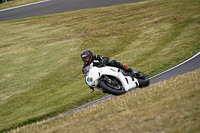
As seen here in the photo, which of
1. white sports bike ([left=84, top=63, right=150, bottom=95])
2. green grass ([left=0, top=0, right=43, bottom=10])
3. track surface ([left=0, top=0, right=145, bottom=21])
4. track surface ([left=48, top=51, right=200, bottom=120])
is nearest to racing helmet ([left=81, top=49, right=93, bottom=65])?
white sports bike ([left=84, top=63, right=150, bottom=95])

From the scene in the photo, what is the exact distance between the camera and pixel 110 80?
9227mm

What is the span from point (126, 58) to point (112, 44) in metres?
4.59

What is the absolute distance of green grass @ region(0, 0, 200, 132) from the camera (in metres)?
14.4

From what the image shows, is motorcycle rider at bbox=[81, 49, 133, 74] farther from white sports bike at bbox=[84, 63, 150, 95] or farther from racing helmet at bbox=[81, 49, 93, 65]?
white sports bike at bbox=[84, 63, 150, 95]

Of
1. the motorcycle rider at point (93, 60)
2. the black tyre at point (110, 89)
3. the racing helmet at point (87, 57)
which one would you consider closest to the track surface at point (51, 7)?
the motorcycle rider at point (93, 60)

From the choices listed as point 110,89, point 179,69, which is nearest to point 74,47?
point 179,69

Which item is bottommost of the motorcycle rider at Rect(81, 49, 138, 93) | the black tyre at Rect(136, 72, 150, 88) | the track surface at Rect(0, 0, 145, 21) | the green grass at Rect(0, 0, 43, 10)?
the black tyre at Rect(136, 72, 150, 88)

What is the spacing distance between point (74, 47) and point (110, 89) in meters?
15.6

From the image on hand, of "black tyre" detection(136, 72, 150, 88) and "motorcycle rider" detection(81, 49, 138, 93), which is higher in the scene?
"motorcycle rider" detection(81, 49, 138, 93)

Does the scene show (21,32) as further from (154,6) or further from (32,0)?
(154,6)

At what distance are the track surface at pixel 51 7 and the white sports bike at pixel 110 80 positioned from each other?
2666 cm

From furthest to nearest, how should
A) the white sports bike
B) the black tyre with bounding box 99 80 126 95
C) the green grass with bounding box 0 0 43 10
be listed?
1. the green grass with bounding box 0 0 43 10
2. the white sports bike
3. the black tyre with bounding box 99 80 126 95

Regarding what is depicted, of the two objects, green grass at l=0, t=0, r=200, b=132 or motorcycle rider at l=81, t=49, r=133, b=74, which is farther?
green grass at l=0, t=0, r=200, b=132

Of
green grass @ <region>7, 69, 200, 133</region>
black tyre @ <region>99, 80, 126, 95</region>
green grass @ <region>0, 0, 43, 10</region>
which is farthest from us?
green grass @ <region>0, 0, 43, 10</region>
